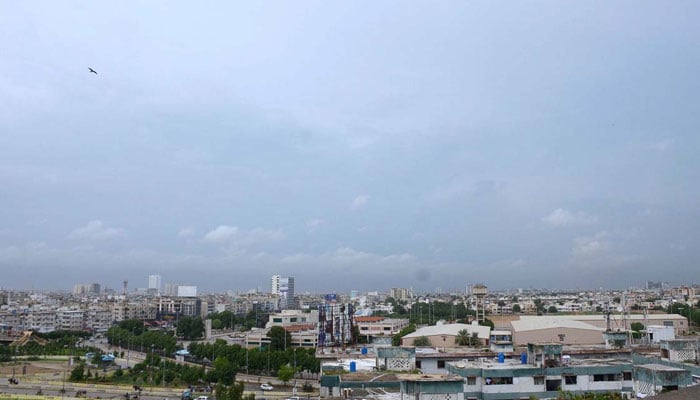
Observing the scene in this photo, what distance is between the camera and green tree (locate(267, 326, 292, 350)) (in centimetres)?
3425

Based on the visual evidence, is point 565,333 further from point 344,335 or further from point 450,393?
point 450,393

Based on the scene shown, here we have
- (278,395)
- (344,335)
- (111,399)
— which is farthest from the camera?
(344,335)

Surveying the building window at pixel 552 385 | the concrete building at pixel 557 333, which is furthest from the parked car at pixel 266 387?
the building window at pixel 552 385

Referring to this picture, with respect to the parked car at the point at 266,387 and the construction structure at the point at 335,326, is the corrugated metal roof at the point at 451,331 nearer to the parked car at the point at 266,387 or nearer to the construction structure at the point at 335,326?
the parked car at the point at 266,387

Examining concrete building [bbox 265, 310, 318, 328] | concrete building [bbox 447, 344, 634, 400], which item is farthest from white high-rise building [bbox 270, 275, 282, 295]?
concrete building [bbox 447, 344, 634, 400]

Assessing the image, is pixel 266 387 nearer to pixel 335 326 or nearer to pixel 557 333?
pixel 335 326

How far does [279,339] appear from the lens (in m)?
34.5

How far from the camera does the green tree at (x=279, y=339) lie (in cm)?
3425

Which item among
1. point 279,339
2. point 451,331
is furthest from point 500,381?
point 279,339

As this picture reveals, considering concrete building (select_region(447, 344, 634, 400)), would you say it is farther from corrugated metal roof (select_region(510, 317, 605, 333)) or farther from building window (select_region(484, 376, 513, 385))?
corrugated metal roof (select_region(510, 317, 605, 333))

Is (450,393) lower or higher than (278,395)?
higher

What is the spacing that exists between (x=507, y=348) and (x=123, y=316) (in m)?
53.2

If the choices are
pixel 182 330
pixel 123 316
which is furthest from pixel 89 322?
pixel 182 330

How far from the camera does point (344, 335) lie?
120 feet
